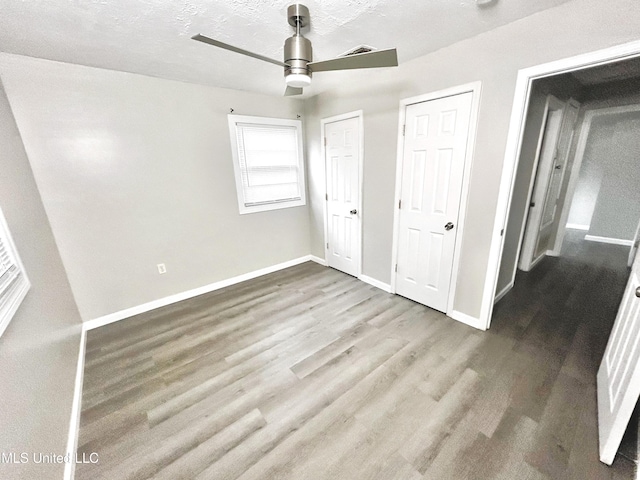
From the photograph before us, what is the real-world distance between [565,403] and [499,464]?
72cm

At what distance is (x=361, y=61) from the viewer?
1274mm

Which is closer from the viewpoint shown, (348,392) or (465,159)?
(348,392)

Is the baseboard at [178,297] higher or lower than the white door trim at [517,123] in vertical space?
lower

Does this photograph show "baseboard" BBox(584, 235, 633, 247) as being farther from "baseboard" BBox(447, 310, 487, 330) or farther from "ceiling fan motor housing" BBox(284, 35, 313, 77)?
"ceiling fan motor housing" BBox(284, 35, 313, 77)

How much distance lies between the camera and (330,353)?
80.7 inches

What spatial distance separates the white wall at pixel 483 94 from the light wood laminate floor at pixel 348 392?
627 mm

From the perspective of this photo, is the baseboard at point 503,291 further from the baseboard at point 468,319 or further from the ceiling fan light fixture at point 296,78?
the ceiling fan light fixture at point 296,78

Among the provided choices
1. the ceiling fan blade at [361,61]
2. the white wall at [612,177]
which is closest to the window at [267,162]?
the ceiling fan blade at [361,61]

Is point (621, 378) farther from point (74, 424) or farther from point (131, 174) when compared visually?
point (131, 174)

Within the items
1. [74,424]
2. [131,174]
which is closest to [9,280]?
[74,424]

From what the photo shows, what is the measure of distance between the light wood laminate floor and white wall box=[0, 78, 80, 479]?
285 mm

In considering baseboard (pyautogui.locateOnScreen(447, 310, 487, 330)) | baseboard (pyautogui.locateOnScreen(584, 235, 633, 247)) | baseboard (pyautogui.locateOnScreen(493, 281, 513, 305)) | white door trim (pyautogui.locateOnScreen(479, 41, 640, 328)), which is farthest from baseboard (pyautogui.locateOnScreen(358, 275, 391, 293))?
baseboard (pyautogui.locateOnScreen(584, 235, 633, 247))

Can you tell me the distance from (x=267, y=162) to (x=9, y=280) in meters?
2.66

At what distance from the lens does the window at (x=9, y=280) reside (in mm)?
1088
